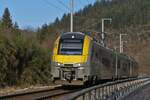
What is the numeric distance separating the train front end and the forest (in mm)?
5741

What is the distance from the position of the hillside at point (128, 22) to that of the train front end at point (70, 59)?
9152 centimetres

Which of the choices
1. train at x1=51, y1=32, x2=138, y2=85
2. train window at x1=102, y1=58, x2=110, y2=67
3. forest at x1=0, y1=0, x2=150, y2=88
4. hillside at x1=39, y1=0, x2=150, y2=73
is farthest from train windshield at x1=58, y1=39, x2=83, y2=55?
hillside at x1=39, y1=0, x2=150, y2=73

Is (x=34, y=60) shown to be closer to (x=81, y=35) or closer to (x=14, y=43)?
(x=14, y=43)

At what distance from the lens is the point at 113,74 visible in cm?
5094

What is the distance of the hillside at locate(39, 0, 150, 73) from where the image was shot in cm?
14825

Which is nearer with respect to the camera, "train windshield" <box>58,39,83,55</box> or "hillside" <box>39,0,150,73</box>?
"train windshield" <box>58,39,83,55</box>

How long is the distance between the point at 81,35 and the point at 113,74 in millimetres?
14588

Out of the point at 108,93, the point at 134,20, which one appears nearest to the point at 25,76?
the point at 108,93

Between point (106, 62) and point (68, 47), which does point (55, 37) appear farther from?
point (68, 47)

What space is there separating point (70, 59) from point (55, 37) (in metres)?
48.2

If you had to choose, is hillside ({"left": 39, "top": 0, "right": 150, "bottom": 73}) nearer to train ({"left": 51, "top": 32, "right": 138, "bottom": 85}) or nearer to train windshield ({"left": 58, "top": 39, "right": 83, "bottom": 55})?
train ({"left": 51, "top": 32, "right": 138, "bottom": 85})

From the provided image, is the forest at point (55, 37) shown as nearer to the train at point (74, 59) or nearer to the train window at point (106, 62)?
the train at point (74, 59)

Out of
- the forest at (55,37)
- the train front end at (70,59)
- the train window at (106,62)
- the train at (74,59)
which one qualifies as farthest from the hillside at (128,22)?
the train front end at (70,59)

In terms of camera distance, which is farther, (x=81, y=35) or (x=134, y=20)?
(x=134, y=20)
